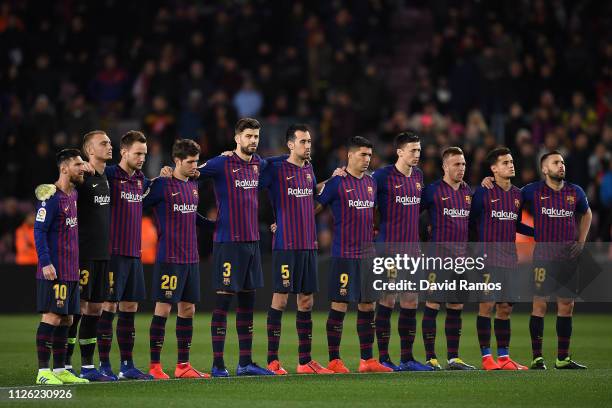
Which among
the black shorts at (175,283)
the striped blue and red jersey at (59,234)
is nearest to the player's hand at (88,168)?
the striped blue and red jersey at (59,234)

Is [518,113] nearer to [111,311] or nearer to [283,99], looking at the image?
[283,99]

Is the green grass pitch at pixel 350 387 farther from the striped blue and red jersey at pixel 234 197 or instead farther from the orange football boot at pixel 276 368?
the striped blue and red jersey at pixel 234 197

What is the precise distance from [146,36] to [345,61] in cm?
449

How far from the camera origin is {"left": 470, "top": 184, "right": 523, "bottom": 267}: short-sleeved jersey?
15.4 meters

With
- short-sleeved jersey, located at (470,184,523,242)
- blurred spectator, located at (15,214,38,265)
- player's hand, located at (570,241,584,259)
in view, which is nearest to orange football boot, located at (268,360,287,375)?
short-sleeved jersey, located at (470,184,523,242)

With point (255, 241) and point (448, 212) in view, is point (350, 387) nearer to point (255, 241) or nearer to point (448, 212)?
point (255, 241)

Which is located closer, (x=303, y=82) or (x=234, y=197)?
(x=234, y=197)

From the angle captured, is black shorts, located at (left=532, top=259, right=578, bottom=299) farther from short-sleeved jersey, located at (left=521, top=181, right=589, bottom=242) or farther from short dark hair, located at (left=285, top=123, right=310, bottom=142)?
short dark hair, located at (left=285, top=123, right=310, bottom=142)

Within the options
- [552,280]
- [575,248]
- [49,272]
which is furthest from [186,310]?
[575,248]

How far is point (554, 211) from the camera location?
15.5 metres

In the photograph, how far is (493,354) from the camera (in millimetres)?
16672

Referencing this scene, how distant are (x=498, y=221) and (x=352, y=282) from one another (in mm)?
1910

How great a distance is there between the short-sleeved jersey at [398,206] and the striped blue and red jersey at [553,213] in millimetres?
1417

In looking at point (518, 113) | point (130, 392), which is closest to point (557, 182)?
point (130, 392)
